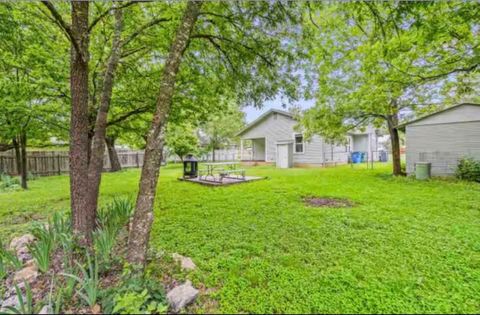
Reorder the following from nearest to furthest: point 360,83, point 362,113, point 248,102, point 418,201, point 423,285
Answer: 1. point 423,285
2. point 248,102
3. point 418,201
4. point 360,83
5. point 362,113

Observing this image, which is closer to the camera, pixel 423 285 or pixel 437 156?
pixel 423 285

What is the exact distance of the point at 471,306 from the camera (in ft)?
6.88

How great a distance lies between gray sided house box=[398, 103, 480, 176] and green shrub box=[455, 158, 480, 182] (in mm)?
325

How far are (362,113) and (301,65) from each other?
22.8 ft

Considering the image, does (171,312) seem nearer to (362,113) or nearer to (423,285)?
(423,285)

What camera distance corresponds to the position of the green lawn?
2.21 m

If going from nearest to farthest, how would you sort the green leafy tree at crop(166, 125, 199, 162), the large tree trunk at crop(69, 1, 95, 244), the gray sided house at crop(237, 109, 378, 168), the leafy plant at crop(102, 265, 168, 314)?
the leafy plant at crop(102, 265, 168, 314) < the large tree trunk at crop(69, 1, 95, 244) < the gray sided house at crop(237, 109, 378, 168) < the green leafy tree at crop(166, 125, 199, 162)

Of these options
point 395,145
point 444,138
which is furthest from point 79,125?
point 444,138

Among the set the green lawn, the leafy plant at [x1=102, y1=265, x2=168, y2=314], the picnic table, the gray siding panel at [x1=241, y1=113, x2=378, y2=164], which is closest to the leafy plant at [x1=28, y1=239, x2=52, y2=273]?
the leafy plant at [x1=102, y1=265, x2=168, y2=314]

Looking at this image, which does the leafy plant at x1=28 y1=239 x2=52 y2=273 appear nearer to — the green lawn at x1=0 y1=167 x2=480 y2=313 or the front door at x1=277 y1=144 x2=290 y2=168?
the green lawn at x1=0 y1=167 x2=480 y2=313

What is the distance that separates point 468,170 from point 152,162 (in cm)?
1146

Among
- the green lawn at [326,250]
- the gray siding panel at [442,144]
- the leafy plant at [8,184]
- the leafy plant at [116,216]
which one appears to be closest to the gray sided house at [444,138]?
the gray siding panel at [442,144]

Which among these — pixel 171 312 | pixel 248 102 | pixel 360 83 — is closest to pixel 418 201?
pixel 248 102

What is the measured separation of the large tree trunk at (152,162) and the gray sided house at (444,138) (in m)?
11.1
